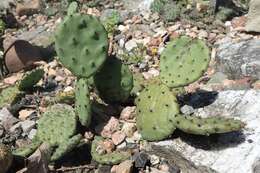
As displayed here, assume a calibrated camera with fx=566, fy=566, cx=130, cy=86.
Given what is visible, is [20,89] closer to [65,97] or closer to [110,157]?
[65,97]

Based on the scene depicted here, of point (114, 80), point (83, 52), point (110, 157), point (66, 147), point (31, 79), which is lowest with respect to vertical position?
point (110, 157)

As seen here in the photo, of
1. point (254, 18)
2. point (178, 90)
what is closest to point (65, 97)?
point (178, 90)

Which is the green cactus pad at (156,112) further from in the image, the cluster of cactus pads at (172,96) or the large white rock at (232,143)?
the large white rock at (232,143)

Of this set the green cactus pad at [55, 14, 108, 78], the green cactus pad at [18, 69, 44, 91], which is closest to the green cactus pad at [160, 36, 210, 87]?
the green cactus pad at [55, 14, 108, 78]

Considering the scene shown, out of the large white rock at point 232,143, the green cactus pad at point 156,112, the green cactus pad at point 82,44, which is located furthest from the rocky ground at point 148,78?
the green cactus pad at point 82,44

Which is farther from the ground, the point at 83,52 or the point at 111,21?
the point at 83,52
